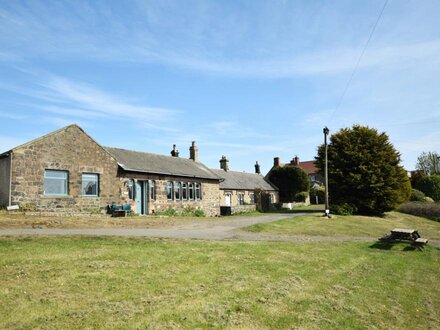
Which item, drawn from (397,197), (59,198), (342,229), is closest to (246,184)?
(397,197)

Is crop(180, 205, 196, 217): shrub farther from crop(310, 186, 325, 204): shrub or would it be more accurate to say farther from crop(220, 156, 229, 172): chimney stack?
crop(310, 186, 325, 204): shrub

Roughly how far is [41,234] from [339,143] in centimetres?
3006

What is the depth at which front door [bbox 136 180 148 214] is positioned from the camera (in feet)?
90.3

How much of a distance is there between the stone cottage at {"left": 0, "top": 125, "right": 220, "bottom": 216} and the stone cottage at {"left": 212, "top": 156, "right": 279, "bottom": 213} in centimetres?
793

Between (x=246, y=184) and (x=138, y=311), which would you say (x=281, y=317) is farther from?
(x=246, y=184)

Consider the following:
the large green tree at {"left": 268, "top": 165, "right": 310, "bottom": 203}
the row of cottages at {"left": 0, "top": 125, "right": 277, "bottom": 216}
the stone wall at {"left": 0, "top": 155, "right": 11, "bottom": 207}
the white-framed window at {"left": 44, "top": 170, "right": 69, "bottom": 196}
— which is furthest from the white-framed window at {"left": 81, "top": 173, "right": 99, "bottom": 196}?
the large green tree at {"left": 268, "top": 165, "right": 310, "bottom": 203}

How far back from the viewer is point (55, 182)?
891 inches

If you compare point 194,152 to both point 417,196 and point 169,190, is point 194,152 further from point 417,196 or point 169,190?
point 417,196

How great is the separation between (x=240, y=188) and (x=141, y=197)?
17.4 m

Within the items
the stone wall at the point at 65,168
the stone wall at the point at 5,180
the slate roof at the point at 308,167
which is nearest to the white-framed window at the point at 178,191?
the stone wall at the point at 65,168

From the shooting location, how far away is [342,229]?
2239 cm

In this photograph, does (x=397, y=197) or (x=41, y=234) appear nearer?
(x=41, y=234)

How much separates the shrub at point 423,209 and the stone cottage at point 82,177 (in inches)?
932

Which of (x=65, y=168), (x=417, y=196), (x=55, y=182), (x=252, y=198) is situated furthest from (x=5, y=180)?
(x=417, y=196)
